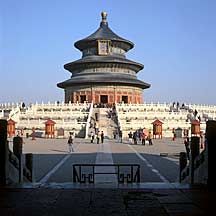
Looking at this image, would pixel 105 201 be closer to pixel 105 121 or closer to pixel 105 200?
pixel 105 200

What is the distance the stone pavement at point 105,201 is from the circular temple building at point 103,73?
5555 cm

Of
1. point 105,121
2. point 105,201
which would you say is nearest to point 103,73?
point 105,121

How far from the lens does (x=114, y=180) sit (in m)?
13.6

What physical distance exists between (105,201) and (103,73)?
60275mm

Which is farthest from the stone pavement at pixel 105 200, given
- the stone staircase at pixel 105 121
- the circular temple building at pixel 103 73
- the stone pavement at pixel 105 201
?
the circular temple building at pixel 103 73

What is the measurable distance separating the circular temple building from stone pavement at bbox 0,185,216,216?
182ft

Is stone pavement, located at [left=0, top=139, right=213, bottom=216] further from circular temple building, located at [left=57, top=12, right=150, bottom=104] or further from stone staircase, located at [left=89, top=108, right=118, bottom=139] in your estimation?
circular temple building, located at [left=57, top=12, right=150, bottom=104]

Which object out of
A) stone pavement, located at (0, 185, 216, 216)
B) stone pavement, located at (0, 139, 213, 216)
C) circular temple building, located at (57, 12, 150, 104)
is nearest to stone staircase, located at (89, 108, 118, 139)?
circular temple building, located at (57, 12, 150, 104)

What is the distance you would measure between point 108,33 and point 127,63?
8892 millimetres

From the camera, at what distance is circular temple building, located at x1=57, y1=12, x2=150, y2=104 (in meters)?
66.4

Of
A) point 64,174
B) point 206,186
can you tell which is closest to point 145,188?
point 206,186

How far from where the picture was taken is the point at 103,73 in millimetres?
68438

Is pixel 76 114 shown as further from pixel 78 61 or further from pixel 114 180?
pixel 114 180

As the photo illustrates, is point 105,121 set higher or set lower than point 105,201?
higher
